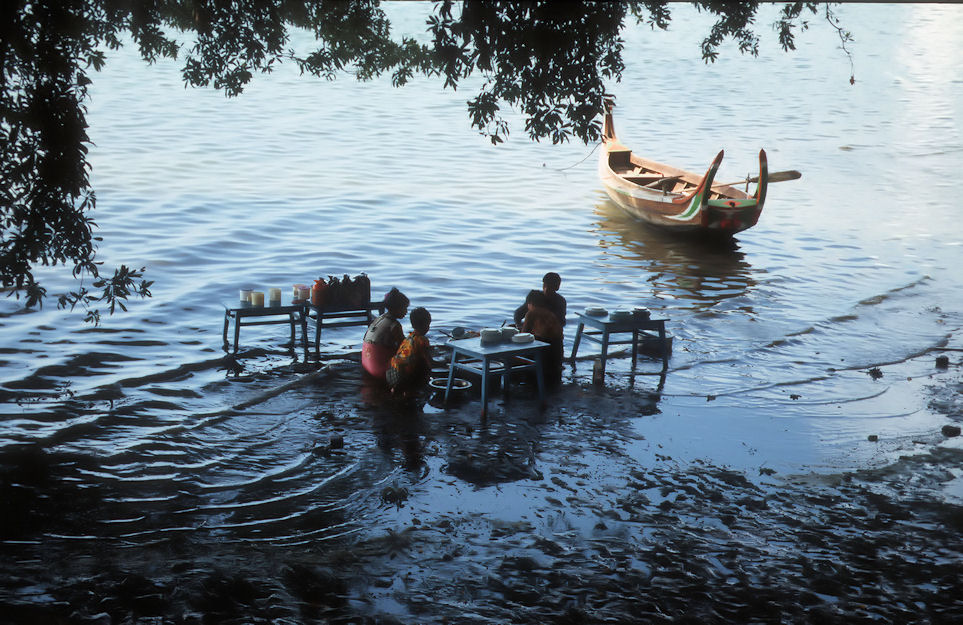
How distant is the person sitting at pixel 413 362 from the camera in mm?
9883

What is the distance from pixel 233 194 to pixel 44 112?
726 inches

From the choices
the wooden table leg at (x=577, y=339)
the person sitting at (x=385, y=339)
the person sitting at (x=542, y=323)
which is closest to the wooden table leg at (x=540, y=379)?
the person sitting at (x=542, y=323)

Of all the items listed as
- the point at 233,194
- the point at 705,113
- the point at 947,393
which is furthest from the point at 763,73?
the point at 947,393

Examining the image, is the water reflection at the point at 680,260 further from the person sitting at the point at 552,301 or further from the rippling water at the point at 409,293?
the person sitting at the point at 552,301

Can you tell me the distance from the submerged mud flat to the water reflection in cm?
832

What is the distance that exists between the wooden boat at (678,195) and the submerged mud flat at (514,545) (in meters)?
11.5

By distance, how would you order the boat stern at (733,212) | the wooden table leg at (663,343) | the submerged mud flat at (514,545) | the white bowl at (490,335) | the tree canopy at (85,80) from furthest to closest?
1. the boat stern at (733,212)
2. the wooden table leg at (663,343)
3. the white bowl at (490,335)
4. the tree canopy at (85,80)
5. the submerged mud flat at (514,545)

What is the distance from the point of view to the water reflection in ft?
57.2

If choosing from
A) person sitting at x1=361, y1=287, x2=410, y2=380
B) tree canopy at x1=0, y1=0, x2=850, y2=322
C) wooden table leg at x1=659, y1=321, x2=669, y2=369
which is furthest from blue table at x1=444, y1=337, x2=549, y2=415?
tree canopy at x1=0, y1=0, x2=850, y2=322

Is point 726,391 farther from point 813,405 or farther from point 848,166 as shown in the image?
point 848,166

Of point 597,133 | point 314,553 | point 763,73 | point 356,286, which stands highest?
point 763,73

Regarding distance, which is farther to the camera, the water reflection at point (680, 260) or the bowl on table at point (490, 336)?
the water reflection at point (680, 260)

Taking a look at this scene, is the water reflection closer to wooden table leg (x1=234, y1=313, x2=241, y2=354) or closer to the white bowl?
the white bowl

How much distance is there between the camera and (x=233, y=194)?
25.4 metres
